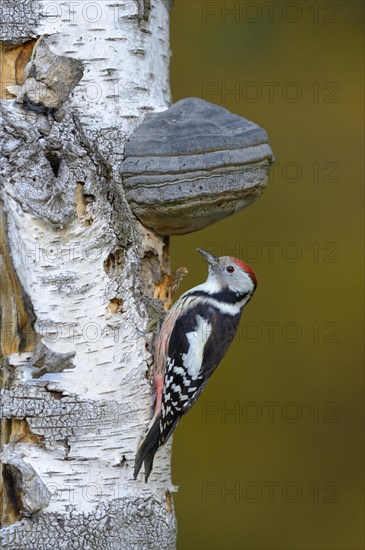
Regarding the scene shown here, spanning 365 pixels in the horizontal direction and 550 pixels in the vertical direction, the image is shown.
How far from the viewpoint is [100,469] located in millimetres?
3043

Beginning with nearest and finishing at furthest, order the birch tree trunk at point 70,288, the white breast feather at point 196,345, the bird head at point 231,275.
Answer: the birch tree trunk at point 70,288
the white breast feather at point 196,345
the bird head at point 231,275

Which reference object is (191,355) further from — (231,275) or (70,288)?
(70,288)

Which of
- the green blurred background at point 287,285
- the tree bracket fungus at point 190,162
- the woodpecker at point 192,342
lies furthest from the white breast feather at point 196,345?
the green blurred background at point 287,285

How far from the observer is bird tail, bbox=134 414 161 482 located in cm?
311

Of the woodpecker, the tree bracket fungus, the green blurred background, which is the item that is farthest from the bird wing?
the green blurred background

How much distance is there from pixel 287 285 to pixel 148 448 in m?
2.52

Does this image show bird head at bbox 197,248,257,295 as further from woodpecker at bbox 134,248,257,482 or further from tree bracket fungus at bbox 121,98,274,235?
tree bracket fungus at bbox 121,98,274,235

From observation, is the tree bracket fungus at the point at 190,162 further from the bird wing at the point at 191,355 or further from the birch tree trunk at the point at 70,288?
the bird wing at the point at 191,355

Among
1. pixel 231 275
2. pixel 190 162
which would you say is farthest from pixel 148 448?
pixel 231 275

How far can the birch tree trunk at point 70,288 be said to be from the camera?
117 inches

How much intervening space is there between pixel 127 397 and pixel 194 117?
919 mm

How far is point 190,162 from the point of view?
3129 millimetres

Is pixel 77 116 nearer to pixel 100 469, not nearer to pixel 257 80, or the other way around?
pixel 100 469

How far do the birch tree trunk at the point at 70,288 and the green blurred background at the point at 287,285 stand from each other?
7.21 ft
